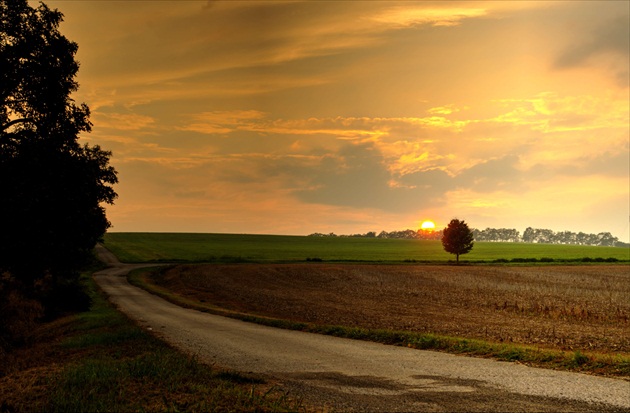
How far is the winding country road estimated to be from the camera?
11.1 meters

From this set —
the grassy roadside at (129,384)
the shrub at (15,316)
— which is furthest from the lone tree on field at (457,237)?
the grassy roadside at (129,384)

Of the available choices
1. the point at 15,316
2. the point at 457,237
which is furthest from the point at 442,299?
the point at 457,237

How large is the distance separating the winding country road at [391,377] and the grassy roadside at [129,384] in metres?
1.07

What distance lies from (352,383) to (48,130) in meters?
18.8

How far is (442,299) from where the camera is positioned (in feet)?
134

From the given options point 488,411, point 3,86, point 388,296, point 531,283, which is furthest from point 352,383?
point 531,283

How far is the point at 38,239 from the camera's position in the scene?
23953mm

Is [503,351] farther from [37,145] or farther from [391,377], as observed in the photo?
[37,145]

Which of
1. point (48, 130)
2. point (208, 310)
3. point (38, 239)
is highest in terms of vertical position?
point (48, 130)

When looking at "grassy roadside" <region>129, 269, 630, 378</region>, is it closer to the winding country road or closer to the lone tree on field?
the winding country road

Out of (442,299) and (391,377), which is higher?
(391,377)

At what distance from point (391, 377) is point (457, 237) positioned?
270 ft

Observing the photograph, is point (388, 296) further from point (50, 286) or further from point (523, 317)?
point (50, 286)

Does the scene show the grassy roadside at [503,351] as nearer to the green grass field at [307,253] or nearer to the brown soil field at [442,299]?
the brown soil field at [442,299]
